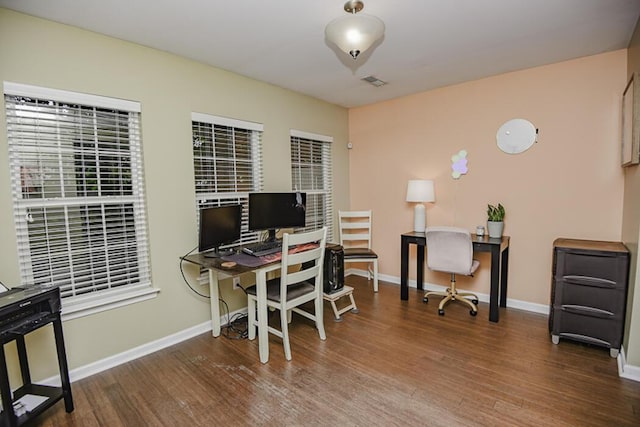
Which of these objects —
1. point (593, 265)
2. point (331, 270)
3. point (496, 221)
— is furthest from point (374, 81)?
point (593, 265)

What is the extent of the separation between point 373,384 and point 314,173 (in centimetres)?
280

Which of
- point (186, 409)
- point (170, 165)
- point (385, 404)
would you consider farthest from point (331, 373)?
point (170, 165)

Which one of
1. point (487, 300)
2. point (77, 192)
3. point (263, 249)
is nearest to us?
point (77, 192)

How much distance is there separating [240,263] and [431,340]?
1793 millimetres

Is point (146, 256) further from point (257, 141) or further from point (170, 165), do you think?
point (257, 141)

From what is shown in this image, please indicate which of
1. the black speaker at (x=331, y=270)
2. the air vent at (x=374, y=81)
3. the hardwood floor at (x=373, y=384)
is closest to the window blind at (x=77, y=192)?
the hardwood floor at (x=373, y=384)

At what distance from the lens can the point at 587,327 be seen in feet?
8.38

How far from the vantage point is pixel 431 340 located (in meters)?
2.80

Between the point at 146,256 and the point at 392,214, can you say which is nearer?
the point at 146,256

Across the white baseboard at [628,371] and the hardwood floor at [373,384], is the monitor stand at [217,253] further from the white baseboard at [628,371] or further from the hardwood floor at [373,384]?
the white baseboard at [628,371]

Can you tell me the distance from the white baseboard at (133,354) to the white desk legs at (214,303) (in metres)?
0.18

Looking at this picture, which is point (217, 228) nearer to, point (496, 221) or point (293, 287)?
point (293, 287)

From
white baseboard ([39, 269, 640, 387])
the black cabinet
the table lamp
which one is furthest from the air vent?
white baseboard ([39, 269, 640, 387])

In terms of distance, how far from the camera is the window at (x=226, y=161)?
302 centimetres
